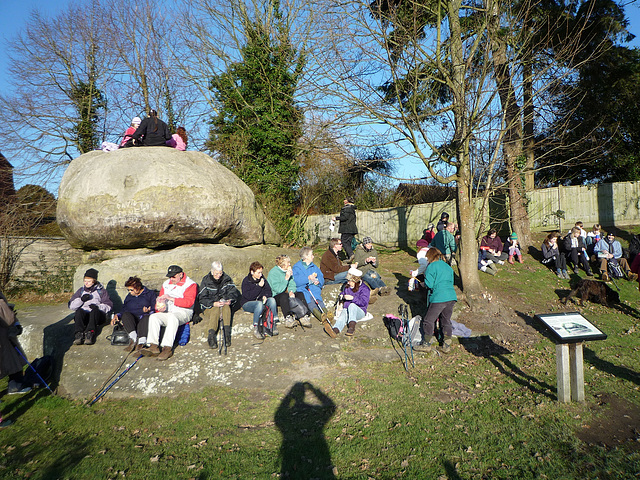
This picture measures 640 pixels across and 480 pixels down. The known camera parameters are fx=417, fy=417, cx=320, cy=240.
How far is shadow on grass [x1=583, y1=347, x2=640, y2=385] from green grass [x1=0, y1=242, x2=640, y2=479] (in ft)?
0.06

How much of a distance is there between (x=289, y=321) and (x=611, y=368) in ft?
18.3

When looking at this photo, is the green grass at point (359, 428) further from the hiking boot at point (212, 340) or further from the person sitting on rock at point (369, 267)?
the person sitting on rock at point (369, 267)

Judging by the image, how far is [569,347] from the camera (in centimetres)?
545

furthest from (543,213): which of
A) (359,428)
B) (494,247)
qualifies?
(359,428)

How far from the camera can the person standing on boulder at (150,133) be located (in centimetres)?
1078

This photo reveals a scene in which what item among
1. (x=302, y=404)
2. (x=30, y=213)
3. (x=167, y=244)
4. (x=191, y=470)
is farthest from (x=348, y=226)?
(x=30, y=213)

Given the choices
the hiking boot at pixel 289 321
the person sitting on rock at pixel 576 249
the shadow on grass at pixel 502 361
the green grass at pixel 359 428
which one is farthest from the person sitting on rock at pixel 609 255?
the hiking boot at pixel 289 321

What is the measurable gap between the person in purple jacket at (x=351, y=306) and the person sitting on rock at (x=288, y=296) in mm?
542

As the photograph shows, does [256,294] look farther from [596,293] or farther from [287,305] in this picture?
[596,293]

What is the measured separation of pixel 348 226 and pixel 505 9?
6.71 m

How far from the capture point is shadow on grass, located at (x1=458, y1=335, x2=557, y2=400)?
→ 6117 mm

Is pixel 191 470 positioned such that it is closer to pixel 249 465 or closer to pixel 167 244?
pixel 249 465

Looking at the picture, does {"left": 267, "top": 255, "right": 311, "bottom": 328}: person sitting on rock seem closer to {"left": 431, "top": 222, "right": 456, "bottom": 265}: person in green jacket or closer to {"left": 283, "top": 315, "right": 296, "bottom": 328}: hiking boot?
{"left": 283, "top": 315, "right": 296, "bottom": 328}: hiking boot

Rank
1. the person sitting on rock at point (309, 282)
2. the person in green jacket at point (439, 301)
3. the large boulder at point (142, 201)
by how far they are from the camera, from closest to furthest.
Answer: the person in green jacket at point (439, 301) < the person sitting on rock at point (309, 282) < the large boulder at point (142, 201)
